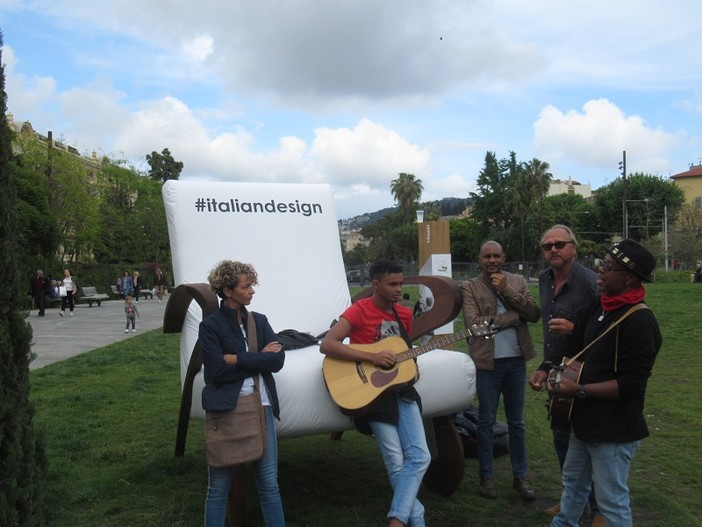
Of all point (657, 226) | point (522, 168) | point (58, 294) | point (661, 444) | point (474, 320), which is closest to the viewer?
point (474, 320)

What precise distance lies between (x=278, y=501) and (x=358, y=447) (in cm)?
228

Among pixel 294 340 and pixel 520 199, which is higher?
pixel 520 199

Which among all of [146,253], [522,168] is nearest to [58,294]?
[146,253]

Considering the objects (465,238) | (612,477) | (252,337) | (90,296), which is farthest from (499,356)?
(465,238)

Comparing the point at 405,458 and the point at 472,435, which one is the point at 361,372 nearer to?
the point at 405,458

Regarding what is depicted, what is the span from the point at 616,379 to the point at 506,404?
1.64 m

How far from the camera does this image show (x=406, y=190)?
81375 mm

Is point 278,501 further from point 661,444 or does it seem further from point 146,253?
point 146,253

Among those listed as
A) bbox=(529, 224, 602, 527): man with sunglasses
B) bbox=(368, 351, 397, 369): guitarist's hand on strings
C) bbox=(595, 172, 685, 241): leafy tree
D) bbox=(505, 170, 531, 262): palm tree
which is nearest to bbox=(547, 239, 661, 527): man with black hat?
bbox=(529, 224, 602, 527): man with sunglasses

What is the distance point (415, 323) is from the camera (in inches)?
172

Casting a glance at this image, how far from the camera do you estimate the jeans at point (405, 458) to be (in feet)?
11.0

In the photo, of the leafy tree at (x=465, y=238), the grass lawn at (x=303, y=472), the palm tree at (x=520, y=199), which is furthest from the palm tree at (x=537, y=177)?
the grass lawn at (x=303, y=472)

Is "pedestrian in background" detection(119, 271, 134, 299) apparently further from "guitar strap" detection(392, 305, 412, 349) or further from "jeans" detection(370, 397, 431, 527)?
"jeans" detection(370, 397, 431, 527)

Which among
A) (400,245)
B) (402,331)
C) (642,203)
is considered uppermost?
(642,203)
